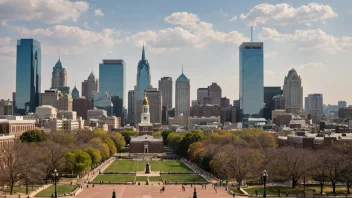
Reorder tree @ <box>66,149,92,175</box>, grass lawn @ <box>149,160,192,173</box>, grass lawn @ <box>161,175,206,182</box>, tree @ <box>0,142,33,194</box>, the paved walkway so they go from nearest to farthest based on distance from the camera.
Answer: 1. the paved walkway
2. tree @ <box>0,142,33,194</box>
3. grass lawn @ <box>161,175,206,182</box>
4. tree @ <box>66,149,92,175</box>
5. grass lawn @ <box>149,160,192,173</box>

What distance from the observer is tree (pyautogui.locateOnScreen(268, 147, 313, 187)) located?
90875mm

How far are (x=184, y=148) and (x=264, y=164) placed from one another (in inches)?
2613

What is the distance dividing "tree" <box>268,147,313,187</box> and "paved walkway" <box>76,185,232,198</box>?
11495mm

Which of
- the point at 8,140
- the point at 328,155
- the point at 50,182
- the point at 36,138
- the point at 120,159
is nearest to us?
the point at 328,155

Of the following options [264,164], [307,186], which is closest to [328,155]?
[307,186]

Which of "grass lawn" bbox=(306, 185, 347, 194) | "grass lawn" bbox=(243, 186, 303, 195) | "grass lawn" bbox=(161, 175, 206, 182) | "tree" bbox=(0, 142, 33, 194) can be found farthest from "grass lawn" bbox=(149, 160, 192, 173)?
"tree" bbox=(0, 142, 33, 194)

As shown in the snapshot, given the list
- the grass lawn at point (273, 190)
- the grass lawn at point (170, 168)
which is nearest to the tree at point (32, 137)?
the grass lawn at point (170, 168)

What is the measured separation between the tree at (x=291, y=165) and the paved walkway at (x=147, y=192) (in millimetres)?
11495

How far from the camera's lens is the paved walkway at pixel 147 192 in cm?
8184

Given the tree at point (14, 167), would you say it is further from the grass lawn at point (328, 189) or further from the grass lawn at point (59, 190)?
the grass lawn at point (328, 189)

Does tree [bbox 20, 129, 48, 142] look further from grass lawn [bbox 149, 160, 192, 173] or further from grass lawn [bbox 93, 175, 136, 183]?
grass lawn [bbox 149, 160, 192, 173]

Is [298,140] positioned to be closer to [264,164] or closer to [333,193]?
[264,164]

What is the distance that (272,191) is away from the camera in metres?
86.9

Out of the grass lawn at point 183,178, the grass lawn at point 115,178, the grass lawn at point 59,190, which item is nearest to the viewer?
the grass lawn at point 59,190
